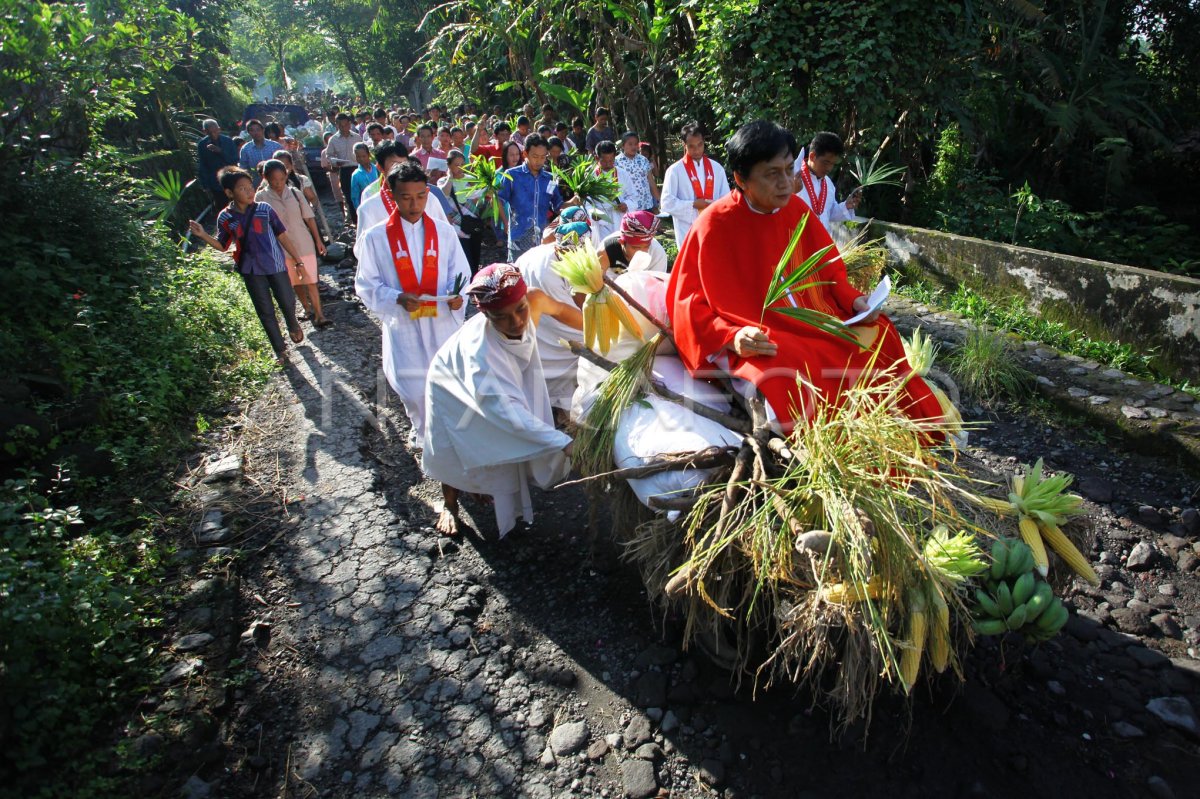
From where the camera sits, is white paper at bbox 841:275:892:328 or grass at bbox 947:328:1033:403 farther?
grass at bbox 947:328:1033:403

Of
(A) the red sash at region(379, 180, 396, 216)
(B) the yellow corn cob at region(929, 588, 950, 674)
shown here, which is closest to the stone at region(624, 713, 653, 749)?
(B) the yellow corn cob at region(929, 588, 950, 674)

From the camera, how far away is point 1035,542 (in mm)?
2193

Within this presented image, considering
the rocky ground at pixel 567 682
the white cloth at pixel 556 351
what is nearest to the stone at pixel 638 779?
the rocky ground at pixel 567 682

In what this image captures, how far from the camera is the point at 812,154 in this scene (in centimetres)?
529

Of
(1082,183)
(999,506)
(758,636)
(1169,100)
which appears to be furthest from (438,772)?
(1169,100)

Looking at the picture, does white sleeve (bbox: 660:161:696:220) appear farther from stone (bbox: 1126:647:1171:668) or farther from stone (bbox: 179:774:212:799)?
stone (bbox: 179:774:212:799)

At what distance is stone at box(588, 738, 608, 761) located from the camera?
98.1 inches

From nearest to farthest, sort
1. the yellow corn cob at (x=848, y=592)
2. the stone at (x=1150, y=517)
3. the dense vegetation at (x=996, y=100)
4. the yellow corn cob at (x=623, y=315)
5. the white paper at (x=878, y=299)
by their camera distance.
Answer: the yellow corn cob at (x=848, y=592) → the white paper at (x=878, y=299) → the yellow corn cob at (x=623, y=315) → the stone at (x=1150, y=517) → the dense vegetation at (x=996, y=100)

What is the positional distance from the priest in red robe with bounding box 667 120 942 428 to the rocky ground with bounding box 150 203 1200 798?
1079 millimetres

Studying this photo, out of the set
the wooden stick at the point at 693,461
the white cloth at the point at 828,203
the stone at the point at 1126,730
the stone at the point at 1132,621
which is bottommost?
the stone at the point at 1132,621

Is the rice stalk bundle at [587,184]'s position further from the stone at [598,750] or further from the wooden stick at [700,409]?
the stone at [598,750]

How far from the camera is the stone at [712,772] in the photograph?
2.36 metres

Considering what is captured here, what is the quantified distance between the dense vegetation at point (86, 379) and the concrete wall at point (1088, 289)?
20.2 ft

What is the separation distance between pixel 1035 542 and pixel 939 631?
0.57 meters
